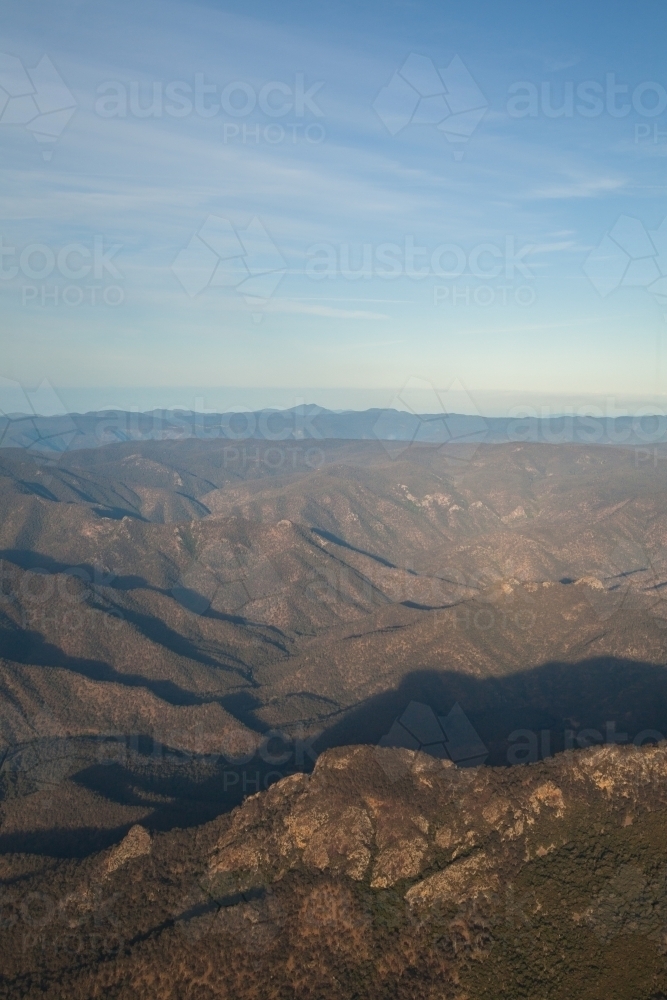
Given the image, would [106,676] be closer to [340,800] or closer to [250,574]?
[250,574]

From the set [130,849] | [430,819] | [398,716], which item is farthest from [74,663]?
[430,819]

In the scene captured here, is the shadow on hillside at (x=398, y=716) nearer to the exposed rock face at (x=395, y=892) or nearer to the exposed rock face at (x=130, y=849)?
the exposed rock face at (x=130, y=849)

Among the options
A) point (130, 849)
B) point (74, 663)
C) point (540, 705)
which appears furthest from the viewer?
point (74, 663)

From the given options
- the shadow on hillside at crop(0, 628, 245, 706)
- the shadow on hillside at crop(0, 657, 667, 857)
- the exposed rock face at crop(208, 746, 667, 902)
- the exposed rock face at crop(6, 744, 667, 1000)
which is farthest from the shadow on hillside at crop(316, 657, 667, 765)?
the shadow on hillside at crop(0, 628, 245, 706)

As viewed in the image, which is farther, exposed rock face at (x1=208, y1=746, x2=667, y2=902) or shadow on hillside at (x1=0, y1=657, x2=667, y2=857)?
shadow on hillside at (x1=0, y1=657, x2=667, y2=857)

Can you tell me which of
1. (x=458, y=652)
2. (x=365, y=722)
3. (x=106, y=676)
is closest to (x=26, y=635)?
(x=106, y=676)

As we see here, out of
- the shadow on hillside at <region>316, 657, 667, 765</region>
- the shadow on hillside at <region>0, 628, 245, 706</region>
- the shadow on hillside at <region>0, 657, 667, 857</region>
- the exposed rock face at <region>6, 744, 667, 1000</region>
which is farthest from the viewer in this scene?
the shadow on hillside at <region>0, 628, 245, 706</region>

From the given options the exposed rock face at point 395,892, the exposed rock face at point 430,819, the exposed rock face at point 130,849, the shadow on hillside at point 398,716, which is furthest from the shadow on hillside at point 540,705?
the exposed rock face at point 130,849

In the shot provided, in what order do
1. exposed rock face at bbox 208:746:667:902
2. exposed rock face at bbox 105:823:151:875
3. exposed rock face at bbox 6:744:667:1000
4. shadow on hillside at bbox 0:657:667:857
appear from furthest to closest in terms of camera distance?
shadow on hillside at bbox 0:657:667:857 → exposed rock face at bbox 105:823:151:875 → exposed rock face at bbox 208:746:667:902 → exposed rock face at bbox 6:744:667:1000

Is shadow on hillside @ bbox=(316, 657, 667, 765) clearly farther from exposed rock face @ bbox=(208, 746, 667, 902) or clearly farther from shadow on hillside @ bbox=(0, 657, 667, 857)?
exposed rock face @ bbox=(208, 746, 667, 902)

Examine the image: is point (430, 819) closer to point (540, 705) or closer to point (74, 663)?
point (540, 705)

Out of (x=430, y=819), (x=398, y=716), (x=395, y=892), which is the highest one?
(x=430, y=819)
